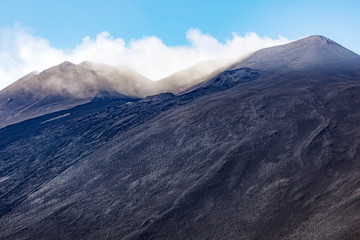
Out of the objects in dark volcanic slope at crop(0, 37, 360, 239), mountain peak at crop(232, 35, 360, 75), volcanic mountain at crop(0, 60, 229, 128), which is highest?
volcanic mountain at crop(0, 60, 229, 128)

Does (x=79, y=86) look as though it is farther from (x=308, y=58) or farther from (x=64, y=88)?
(x=308, y=58)

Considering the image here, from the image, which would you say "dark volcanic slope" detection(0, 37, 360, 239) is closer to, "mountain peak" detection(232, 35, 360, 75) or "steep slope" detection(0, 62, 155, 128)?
"mountain peak" detection(232, 35, 360, 75)

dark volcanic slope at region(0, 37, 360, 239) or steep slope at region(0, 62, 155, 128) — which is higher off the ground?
steep slope at region(0, 62, 155, 128)

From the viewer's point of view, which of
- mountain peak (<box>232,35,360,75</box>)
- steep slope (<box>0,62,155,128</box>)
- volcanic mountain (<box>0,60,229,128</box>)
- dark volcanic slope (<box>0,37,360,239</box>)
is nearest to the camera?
dark volcanic slope (<box>0,37,360,239</box>)

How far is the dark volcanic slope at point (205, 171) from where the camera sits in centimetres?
2431

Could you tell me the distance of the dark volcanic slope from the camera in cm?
2431

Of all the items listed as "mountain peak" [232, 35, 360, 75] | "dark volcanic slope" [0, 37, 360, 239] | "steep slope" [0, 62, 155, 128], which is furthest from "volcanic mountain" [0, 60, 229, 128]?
"dark volcanic slope" [0, 37, 360, 239]

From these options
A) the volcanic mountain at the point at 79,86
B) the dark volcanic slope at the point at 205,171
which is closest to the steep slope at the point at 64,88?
the volcanic mountain at the point at 79,86

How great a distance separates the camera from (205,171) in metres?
31.7

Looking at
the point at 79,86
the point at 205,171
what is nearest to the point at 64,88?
the point at 79,86

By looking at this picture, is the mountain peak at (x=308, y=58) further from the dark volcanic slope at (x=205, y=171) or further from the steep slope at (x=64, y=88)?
the steep slope at (x=64, y=88)

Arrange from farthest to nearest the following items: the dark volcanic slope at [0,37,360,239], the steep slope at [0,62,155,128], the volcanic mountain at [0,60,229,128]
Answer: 1. the volcanic mountain at [0,60,229,128]
2. the steep slope at [0,62,155,128]
3. the dark volcanic slope at [0,37,360,239]

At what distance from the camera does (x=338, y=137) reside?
33.0 m

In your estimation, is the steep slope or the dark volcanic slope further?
the steep slope
